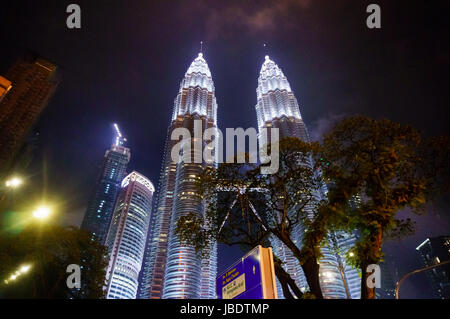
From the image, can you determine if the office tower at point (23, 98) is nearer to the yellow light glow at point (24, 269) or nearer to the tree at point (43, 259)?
the tree at point (43, 259)

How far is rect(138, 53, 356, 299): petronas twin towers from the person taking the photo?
330 feet

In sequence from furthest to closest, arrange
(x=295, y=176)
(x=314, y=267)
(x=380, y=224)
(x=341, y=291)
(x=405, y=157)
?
(x=341, y=291), (x=295, y=176), (x=405, y=157), (x=314, y=267), (x=380, y=224)

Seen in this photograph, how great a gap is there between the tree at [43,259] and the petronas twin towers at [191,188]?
78.1 meters

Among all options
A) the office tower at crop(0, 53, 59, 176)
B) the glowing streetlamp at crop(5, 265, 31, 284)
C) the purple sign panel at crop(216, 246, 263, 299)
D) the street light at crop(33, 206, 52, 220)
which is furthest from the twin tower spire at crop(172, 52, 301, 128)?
the purple sign panel at crop(216, 246, 263, 299)

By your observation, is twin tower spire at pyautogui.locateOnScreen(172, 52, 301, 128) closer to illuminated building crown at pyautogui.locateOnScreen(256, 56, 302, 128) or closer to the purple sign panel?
illuminated building crown at pyautogui.locateOnScreen(256, 56, 302, 128)

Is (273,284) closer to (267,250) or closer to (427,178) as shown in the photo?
(267,250)

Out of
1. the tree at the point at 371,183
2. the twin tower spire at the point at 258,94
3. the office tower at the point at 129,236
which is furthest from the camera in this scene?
the office tower at the point at 129,236

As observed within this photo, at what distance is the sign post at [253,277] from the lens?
4488 mm

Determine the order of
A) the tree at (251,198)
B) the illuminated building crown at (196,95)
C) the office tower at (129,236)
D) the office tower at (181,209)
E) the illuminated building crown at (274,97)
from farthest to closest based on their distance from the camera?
the illuminated building crown at (196,95), the office tower at (129,236), the illuminated building crown at (274,97), the office tower at (181,209), the tree at (251,198)

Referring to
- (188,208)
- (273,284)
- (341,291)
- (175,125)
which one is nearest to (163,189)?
(188,208)

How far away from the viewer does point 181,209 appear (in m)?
104

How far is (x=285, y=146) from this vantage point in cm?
1305

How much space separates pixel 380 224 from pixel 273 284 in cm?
589

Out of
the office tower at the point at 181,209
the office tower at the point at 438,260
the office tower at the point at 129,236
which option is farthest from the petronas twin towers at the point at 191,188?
the office tower at the point at 438,260
